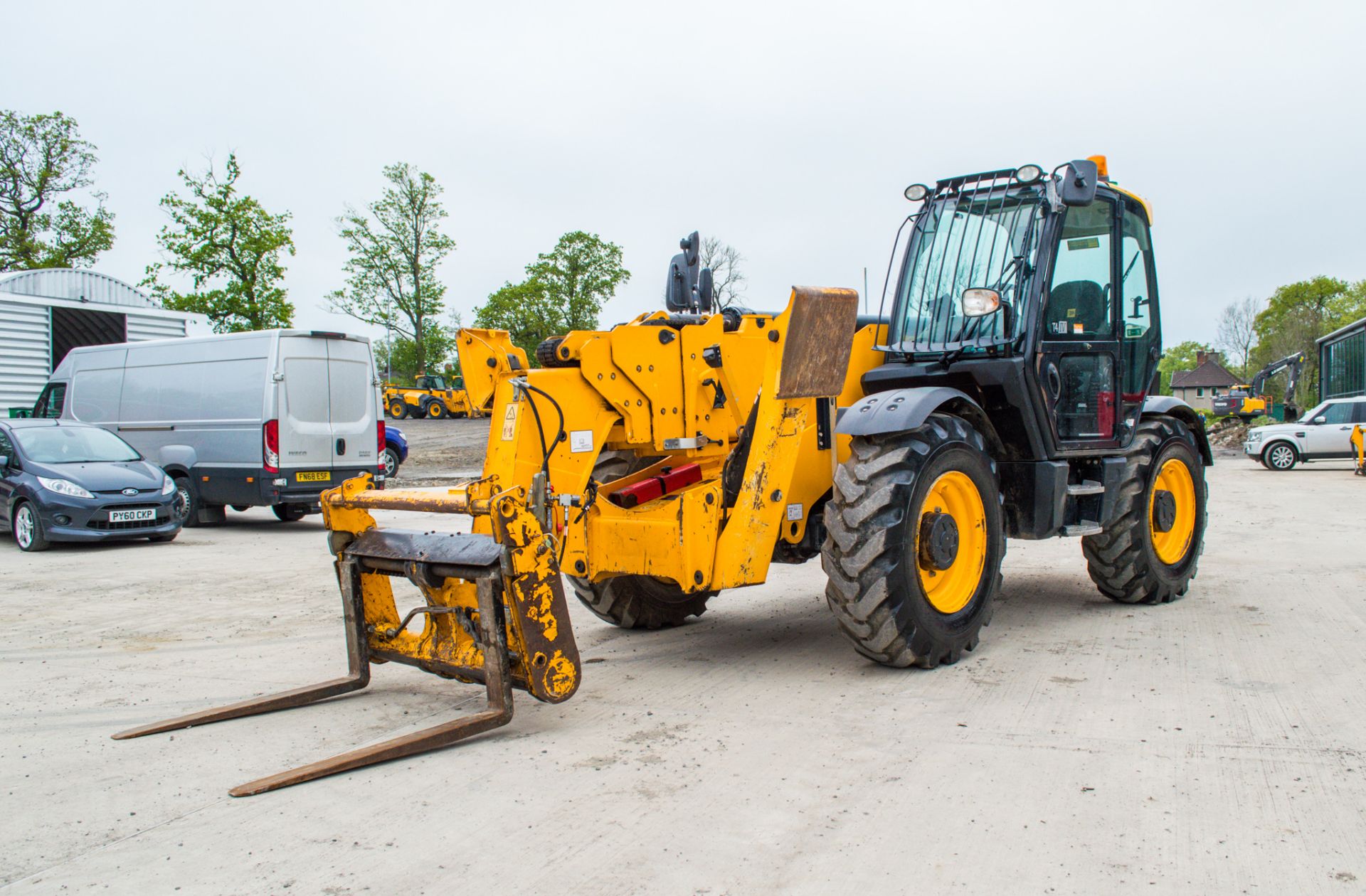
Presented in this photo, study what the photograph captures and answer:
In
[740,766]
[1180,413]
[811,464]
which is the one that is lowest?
[740,766]

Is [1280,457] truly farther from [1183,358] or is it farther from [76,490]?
[1183,358]

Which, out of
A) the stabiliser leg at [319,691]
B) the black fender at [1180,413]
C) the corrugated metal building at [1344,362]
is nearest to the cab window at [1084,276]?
the black fender at [1180,413]

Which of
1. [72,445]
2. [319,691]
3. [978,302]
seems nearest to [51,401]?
[72,445]

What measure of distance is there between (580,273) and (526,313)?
14.4 ft

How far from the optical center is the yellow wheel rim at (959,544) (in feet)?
18.4

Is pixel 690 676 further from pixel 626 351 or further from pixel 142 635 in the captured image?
pixel 142 635

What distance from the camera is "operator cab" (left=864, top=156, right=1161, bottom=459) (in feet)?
20.6

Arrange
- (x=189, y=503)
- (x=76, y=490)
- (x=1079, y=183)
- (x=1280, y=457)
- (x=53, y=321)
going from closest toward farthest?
(x=1079, y=183)
(x=76, y=490)
(x=189, y=503)
(x=53, y=321)
(x=1280, y=457)

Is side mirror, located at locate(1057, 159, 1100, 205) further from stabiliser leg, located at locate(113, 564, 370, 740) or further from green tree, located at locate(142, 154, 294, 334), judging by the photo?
green tree, located at locate(142, 154, 294, 334)

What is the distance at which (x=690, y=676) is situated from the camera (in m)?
5.58

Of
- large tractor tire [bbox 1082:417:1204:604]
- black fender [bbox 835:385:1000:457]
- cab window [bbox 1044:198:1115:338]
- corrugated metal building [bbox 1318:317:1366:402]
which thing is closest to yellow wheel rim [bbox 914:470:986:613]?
black fender [bbox 835:385:1000:457]

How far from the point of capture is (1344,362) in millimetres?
39844

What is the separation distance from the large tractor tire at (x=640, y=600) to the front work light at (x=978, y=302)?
6.72ft

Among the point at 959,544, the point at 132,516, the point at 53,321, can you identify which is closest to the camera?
the point at 959,544
